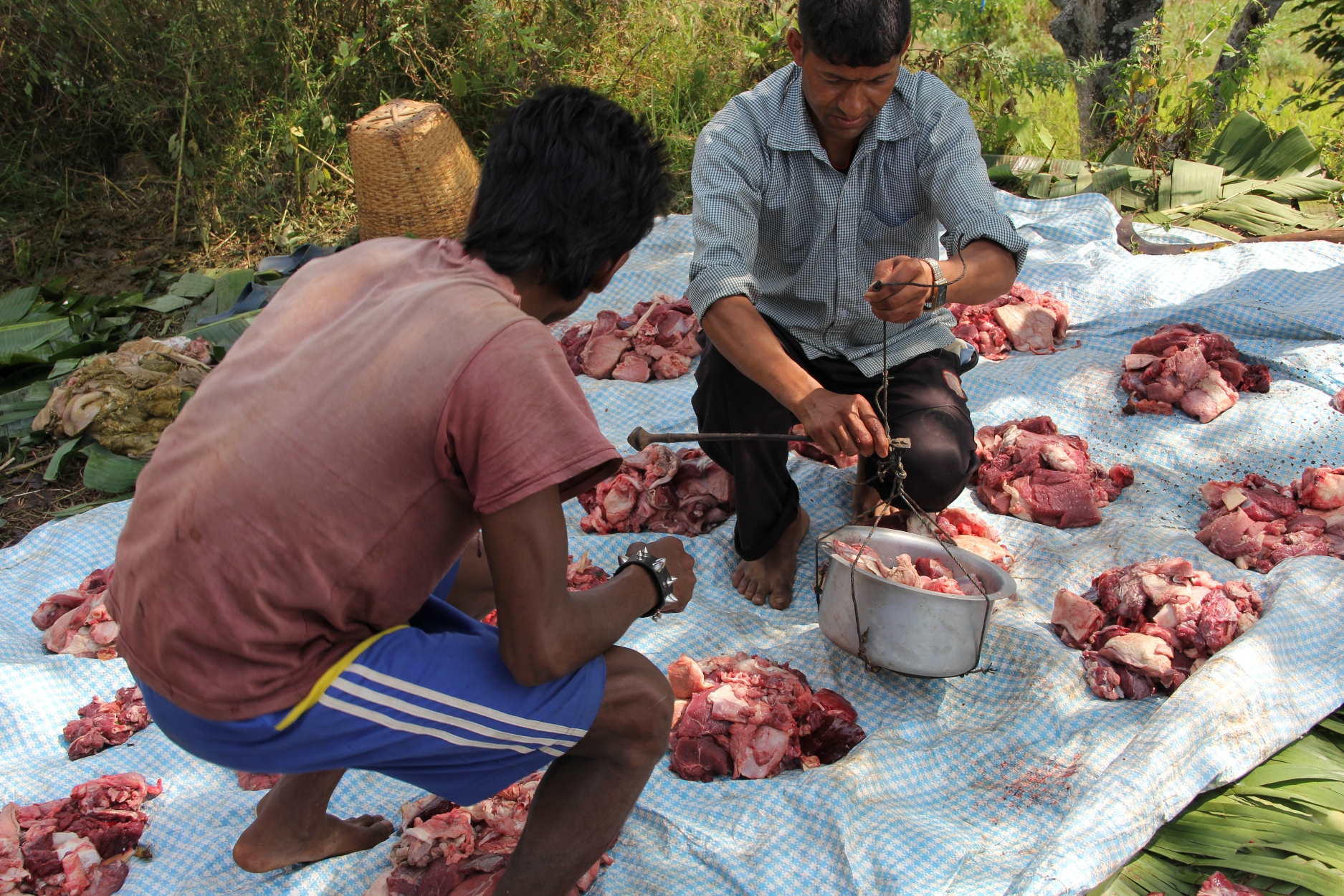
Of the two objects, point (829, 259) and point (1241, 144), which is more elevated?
point (829, 259)

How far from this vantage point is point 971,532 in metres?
3.22

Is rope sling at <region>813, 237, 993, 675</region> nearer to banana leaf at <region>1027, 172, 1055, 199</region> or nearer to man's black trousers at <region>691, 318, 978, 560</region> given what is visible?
man's black trousers at <region>691, 318, 978, 560</region>

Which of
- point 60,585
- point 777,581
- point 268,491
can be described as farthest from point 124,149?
point 268,491

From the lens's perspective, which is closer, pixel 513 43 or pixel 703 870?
pixel 703 870

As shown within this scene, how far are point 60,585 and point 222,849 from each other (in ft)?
5.28

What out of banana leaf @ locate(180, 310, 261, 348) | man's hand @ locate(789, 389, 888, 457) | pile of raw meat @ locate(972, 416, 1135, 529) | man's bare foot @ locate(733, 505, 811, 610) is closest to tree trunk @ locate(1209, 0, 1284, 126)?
pile of raw meat @ locate(972, 416, 1135, 529)

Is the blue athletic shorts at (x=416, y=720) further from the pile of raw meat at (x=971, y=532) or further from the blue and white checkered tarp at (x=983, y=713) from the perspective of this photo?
the pile of raw meat at (x=971, y=532)

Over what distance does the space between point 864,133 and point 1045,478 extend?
129cm

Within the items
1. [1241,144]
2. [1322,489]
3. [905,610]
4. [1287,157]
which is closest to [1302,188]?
[1287,157]

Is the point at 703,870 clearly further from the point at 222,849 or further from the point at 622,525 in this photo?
the point at 622,525

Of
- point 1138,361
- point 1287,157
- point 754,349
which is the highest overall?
point 754,349

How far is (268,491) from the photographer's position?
4.91 ft

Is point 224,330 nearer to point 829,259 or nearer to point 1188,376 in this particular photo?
point 829,259

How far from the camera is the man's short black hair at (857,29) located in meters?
2.51
